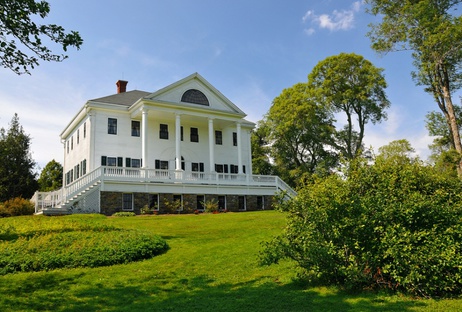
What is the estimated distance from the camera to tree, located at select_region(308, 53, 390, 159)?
41844 mm

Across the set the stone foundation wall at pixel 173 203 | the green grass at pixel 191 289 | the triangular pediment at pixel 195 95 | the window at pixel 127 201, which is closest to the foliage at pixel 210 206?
the stone foundation wall at pixel 173 203

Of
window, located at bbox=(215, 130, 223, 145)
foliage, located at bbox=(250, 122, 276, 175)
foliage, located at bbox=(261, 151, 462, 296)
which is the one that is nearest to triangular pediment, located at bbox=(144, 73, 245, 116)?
window, located at bbox=(215, 130, 223, 145)

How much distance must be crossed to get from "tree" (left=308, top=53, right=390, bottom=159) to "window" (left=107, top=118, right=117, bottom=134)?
20.7 meters

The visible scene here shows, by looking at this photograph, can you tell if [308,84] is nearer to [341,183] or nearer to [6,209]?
[6,209]

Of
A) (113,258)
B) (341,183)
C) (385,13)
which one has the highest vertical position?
(385,13)

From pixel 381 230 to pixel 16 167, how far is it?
44.4 metres

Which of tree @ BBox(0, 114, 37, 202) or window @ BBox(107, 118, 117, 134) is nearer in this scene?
window @ BBox(107, 118, 117, 134)

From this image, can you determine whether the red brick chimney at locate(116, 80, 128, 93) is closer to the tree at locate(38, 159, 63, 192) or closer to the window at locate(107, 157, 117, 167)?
the window at locate(107, 157, 117, 167)

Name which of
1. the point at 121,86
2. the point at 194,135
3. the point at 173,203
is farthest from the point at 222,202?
the point at 121,86

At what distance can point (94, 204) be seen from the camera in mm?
26906

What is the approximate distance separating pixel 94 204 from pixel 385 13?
76.3 ft

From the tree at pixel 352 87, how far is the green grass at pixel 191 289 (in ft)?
105

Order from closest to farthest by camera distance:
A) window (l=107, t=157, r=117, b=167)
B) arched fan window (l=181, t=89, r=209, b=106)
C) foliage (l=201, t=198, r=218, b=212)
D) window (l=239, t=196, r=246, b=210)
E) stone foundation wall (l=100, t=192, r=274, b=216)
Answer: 1. stone foundation wall (l=100, t=192, r=274, b=216)
2. foliage (l=201, t=198, r=218, b=212)
3. window (l=107, t=157, r=117, b=167)
4. window (l=239, t=196, r=246, b=210)
5. arched fan window (l=181, t=89, r=209, b=106)

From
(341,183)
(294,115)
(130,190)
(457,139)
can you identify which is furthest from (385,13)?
(341,183)
